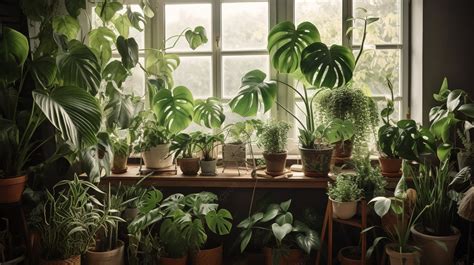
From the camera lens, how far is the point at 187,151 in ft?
10.3

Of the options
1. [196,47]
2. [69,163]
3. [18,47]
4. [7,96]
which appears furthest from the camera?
[196,47]

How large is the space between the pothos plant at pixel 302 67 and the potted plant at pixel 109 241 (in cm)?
89

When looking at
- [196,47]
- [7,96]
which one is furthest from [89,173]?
[196,47]

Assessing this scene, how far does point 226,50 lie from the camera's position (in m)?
3.42

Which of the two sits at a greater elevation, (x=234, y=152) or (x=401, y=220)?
(x=234, y=152)

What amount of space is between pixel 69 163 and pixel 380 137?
5.99 feet

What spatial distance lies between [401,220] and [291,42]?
1.21 m

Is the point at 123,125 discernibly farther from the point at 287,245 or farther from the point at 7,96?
the point at 287,245

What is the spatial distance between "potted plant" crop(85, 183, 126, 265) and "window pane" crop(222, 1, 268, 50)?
1296 millimetres

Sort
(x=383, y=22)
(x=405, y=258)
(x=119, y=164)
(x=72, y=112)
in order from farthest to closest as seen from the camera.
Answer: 1. (x=383, y=22)
2. (x=119, y=164)
3. (x=405, y=258)
4. (x=72, y=112)

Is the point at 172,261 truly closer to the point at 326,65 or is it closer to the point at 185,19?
the point at 326,65

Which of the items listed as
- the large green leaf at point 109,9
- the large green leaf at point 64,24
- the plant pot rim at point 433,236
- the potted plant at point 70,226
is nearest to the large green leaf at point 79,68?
the large green leaf at point 64,24

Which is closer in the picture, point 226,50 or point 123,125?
point 123,125

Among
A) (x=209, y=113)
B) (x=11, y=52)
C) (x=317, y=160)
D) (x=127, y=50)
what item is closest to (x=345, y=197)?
(x=317, y=160)
